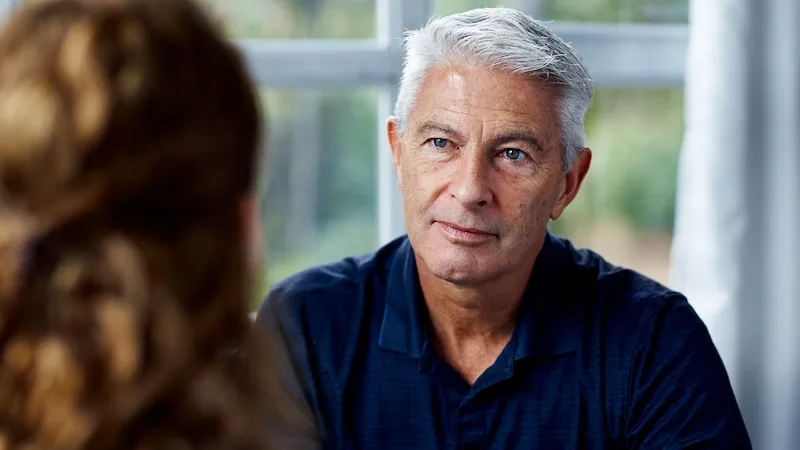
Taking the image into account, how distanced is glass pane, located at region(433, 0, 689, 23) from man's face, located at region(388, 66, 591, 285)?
856mm

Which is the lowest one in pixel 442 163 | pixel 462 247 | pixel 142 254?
pixel 462 247

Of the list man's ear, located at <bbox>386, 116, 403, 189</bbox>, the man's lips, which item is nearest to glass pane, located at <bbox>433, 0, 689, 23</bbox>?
man's ear, located at <bbox>386, 116, 403, 189</bbox>

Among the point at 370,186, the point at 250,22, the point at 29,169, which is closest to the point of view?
the point at 29,169

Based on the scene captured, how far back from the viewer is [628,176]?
8.95 ft

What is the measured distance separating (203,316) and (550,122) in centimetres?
105

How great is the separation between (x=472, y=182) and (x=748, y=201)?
1.02m

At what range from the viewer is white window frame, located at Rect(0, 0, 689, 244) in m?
2.37

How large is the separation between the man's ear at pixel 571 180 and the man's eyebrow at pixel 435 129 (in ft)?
0.74

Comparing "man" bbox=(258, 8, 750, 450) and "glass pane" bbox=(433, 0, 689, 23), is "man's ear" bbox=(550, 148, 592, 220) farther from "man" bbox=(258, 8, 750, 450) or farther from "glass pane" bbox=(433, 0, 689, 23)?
"glass pane" bbox=(433, 0, 689, 23)

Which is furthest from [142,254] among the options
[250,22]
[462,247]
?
[250,22]

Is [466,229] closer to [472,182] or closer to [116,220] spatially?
[472,182]

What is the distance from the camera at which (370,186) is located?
101 inches

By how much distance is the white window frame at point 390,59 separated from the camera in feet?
7.76

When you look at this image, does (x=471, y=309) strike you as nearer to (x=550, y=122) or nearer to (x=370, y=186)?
(x=550, y=122)
